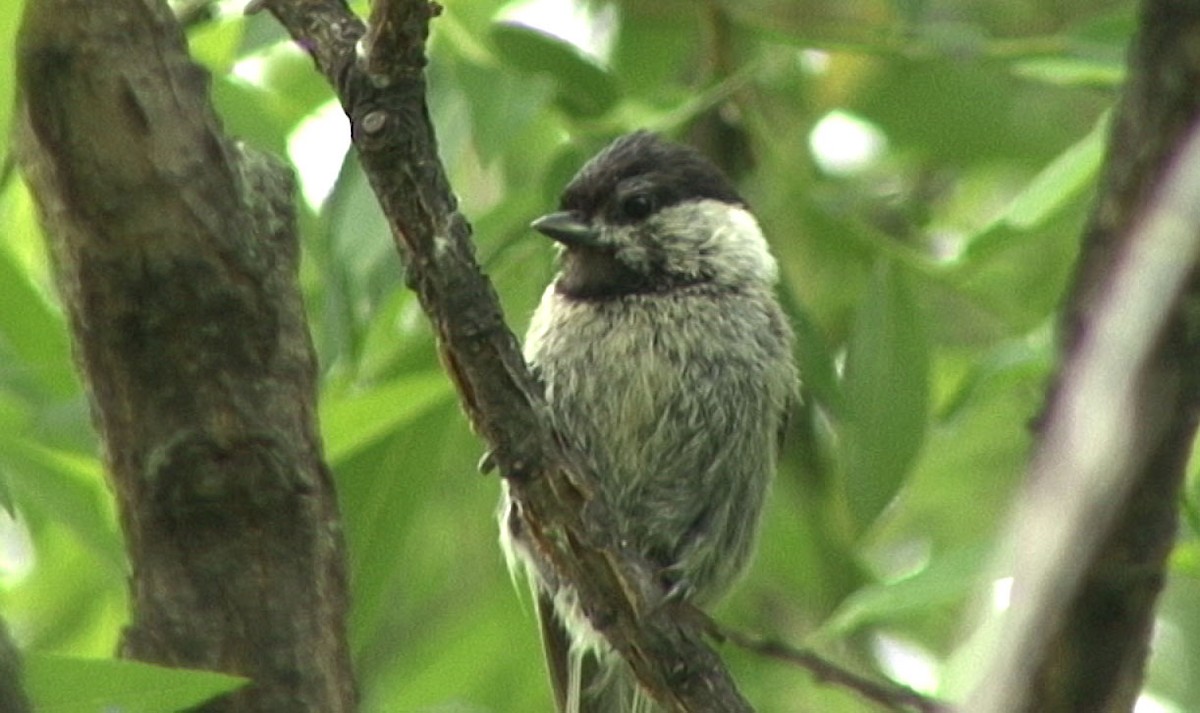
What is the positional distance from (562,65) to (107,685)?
1.33 m

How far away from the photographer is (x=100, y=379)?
6.40ft

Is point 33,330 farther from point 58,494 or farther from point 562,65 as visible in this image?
point 562,65

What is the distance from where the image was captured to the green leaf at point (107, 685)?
4.99 ft

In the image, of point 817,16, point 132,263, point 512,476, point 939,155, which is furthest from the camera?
point 817,16

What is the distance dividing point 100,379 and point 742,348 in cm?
116

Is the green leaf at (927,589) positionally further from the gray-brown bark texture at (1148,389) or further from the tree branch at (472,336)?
the gray-brown bark texture at (1148,389)

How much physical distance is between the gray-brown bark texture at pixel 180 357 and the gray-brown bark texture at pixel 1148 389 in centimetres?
117

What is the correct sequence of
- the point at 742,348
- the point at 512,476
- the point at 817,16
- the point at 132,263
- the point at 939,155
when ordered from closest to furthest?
the point at 512,476, the point at 132,263, the point at 742,348, the point at 939,155, the point at 817,16

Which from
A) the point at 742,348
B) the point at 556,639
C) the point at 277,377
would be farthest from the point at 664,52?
the point at 277,377

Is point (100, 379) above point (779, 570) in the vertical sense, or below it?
above

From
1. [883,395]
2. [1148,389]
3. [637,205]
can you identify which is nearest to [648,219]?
[637,205]

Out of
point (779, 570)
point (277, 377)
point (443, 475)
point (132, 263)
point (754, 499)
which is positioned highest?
point (132, 263)

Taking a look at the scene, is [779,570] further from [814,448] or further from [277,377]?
[277,377]

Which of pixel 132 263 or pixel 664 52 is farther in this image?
pixel 664 52
